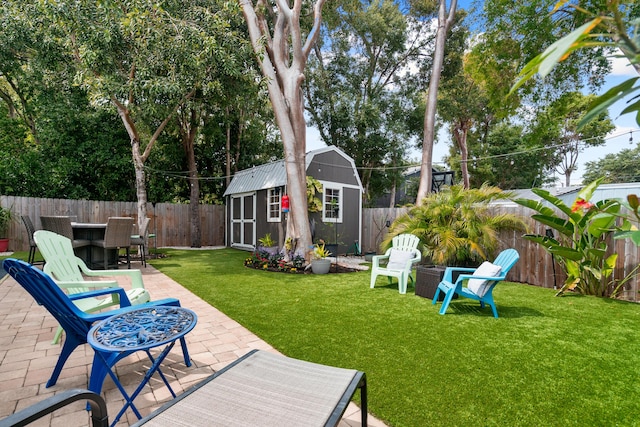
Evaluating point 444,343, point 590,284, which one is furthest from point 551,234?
point 444,343

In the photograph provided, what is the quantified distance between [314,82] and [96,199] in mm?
11073

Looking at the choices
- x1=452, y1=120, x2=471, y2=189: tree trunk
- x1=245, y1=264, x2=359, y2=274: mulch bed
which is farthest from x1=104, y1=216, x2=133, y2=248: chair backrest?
x1=452, y1=120, x2=471, y2=189: tree trunk

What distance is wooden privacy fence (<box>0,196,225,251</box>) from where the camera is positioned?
10812 millimetres

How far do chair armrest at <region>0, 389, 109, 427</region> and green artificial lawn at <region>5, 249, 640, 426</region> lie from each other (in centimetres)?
164

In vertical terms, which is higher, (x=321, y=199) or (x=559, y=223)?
(x=321, y=199)

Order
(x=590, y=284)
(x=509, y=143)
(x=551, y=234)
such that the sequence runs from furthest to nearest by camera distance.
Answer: (x=509, y=143), (x=551, y=234), (x=590, y=284)

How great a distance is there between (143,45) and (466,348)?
29.2 ft

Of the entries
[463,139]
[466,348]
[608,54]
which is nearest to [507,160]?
[463,139]

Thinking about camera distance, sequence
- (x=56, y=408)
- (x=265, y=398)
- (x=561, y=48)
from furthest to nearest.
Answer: (x=265, y=398) → (x=56, y=408) → (x=561, y=48)

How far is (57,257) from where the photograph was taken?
11.9 feet

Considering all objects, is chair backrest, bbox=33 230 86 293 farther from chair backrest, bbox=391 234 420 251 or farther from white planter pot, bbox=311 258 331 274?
chair backrest, bbox=391 234 420 251

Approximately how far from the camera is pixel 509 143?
2233 cm

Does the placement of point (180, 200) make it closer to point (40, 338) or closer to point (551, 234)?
point (40, 338)

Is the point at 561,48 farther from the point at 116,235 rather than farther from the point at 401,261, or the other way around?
the point at 116,235
